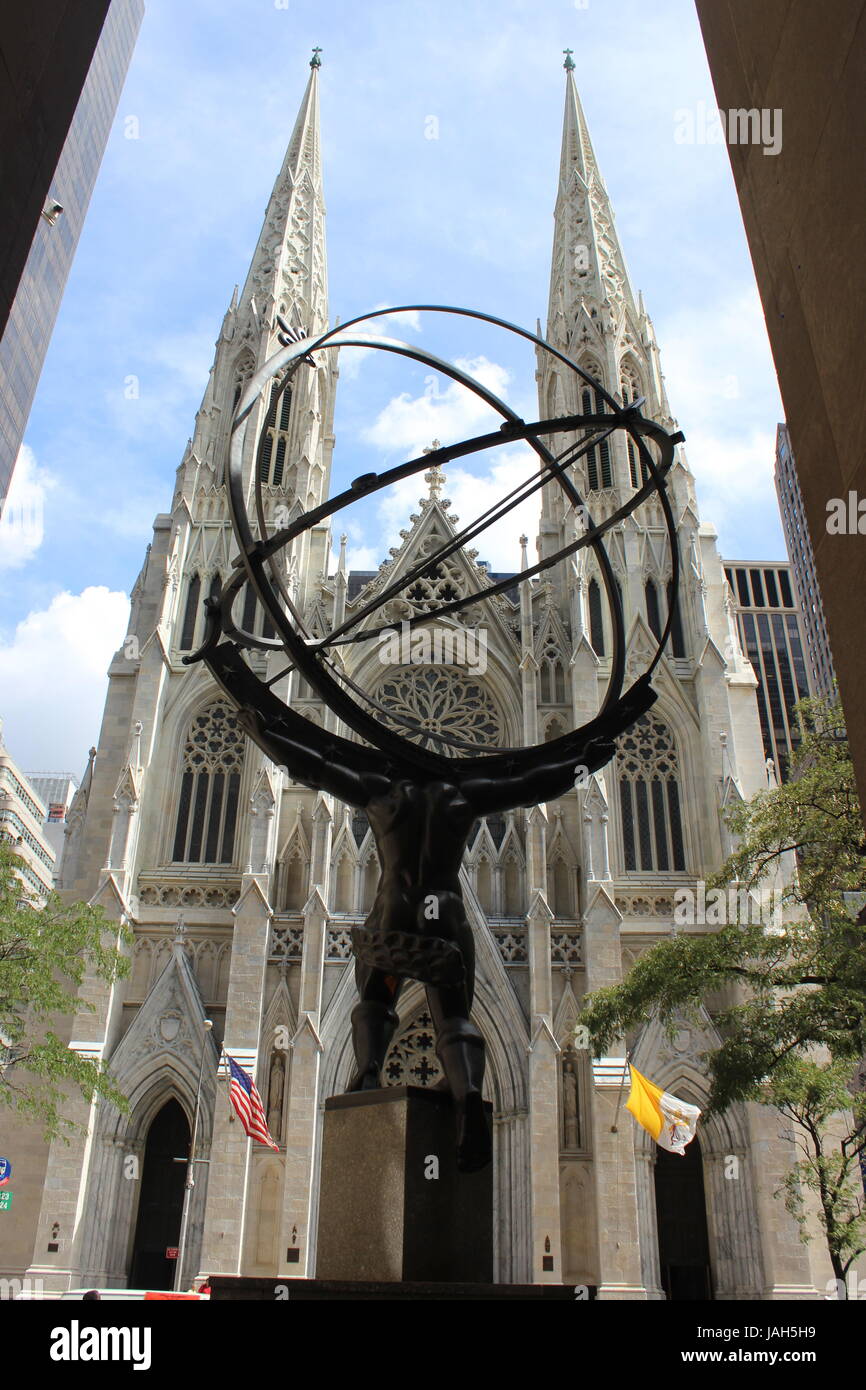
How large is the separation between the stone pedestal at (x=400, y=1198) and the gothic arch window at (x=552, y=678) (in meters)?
22.3

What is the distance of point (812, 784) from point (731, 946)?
2764mm

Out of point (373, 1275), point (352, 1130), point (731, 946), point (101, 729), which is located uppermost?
point (101, 729)

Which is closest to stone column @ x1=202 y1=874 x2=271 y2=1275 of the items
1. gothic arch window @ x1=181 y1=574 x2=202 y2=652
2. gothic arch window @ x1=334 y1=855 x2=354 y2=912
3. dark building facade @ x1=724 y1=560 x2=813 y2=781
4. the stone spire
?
gothic arch window @ x1=334 y1=855 x2=354 y2=912

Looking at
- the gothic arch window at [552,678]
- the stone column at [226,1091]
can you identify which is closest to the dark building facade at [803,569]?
the gothic arch window at [552,678]

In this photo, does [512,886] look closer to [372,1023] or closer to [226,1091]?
[226,1091]

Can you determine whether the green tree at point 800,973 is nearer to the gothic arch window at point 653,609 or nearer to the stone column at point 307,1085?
the stone column at point 307,1085

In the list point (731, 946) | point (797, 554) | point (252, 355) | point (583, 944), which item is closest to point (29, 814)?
point (252, 355)

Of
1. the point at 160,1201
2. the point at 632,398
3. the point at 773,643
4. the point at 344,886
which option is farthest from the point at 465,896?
the point at 773,643

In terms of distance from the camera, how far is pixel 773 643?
82.2m

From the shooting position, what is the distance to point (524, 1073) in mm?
22953

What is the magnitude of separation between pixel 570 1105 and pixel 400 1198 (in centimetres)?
1834

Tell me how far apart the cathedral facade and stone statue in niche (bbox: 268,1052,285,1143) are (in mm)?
50

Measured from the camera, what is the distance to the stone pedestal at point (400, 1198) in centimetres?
606
